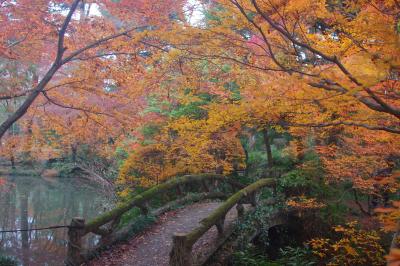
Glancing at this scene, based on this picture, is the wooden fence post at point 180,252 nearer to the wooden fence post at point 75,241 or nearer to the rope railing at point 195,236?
the rope railing at point 195,236

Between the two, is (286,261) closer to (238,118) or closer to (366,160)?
(366,160)

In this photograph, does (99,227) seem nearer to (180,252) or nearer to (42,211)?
(180,252)

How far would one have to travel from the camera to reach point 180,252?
5.85m

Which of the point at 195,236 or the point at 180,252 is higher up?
the point at 195,236

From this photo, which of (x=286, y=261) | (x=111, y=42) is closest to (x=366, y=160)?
(x=286, y=261)

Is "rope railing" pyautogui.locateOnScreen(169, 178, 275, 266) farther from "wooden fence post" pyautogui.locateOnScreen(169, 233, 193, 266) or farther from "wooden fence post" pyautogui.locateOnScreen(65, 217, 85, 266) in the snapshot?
"wooden fence post" pyautogui.locateOnScreen(65, 217, 85, 266)

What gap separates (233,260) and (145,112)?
23.9 ft

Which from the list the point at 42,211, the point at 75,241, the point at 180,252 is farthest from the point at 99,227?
the point at 42,211

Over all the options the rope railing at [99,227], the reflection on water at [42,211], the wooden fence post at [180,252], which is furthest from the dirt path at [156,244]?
the reflection on water at [42,211]

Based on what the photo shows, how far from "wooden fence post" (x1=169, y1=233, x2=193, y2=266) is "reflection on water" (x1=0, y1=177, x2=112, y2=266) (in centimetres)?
579

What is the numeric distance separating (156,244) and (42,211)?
12032mm

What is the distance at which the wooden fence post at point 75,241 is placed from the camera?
640 cm

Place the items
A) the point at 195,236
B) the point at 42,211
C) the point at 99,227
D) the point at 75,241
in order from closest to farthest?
the point at 195,236, the point at 75,241, the point at 99,227, the point at 42,211

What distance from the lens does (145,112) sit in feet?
42.3
